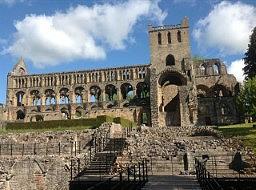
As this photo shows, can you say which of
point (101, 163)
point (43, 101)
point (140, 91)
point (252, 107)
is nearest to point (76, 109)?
point (43, 101)

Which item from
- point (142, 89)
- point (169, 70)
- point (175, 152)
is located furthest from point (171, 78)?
point (175, 152)

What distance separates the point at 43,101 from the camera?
73.4 metres

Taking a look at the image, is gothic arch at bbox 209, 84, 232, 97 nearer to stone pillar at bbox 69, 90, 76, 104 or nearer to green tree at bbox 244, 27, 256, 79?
green tree at bbox 244, 27, 256, 79

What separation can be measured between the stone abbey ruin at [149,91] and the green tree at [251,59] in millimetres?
6697

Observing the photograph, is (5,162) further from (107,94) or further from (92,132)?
(107,94)

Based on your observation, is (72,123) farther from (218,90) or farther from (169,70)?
(218,90)

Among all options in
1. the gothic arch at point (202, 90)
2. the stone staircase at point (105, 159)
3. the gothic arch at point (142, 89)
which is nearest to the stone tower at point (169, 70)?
the gothic arch at point (202, 90)

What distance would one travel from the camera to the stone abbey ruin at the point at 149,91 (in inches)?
2267

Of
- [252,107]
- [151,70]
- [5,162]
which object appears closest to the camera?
[5,162]

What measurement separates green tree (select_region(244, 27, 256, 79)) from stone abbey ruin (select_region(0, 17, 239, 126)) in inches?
264

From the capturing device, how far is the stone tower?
57594mm

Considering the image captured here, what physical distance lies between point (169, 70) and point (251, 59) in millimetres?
13569

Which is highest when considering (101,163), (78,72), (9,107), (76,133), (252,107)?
(78,72)

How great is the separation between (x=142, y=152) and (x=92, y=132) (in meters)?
10.4
